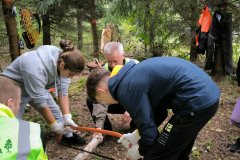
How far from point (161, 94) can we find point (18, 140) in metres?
1.13

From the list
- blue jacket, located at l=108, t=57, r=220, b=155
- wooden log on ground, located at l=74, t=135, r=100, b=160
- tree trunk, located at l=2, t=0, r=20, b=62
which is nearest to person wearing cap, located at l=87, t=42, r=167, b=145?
wooden log on ground, located at l=74, t=135, r=100, b=160

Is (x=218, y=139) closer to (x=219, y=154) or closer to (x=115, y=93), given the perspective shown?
(x=219, y=154)

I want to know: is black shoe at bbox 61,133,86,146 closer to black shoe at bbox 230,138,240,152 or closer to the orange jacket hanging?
black shoe at bbox 230,138,240,152

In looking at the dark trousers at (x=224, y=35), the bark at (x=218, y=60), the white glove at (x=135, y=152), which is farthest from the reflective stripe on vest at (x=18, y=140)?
the bark at (x=218, y=60)

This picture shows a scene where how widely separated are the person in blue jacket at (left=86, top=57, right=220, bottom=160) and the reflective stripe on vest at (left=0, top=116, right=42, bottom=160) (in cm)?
65

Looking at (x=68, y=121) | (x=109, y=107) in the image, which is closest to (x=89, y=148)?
(x=68, y=121)

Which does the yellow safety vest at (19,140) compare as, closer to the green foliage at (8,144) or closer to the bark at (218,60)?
the green foliage at (8,144)

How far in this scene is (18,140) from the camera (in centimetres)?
102

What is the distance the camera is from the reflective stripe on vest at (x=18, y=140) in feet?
3.16

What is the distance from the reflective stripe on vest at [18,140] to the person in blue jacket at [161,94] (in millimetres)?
655

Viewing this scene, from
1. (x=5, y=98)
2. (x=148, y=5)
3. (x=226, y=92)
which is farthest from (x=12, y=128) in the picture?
(x=148, y=5)

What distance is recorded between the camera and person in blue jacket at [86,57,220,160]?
1.49 meters

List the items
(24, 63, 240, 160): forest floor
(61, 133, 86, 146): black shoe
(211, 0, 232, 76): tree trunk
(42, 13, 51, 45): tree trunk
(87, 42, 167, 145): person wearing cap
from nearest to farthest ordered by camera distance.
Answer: (24, 63, 240, 160): forest floor
(87, 42, 167, 145): person wearing cap
(61, 133, 86, 146): black shoe
(211, 0, 232, 76): tree trunk
(42, 13, 51, 45): tree trunk

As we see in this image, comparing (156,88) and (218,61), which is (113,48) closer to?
(156,88)
